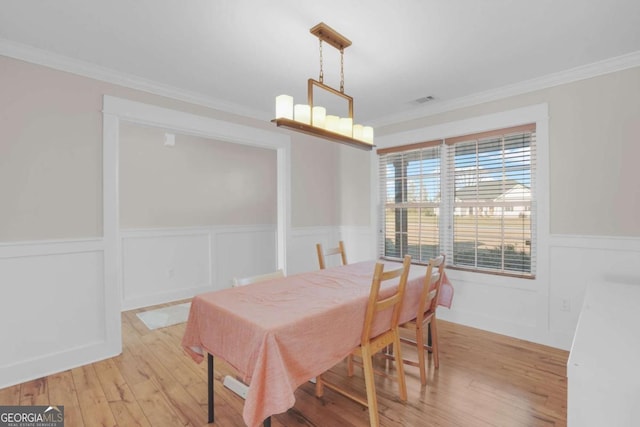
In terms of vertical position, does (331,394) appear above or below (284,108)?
below

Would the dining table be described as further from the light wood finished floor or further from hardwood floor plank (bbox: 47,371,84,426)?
hardwood floor plank (bbox: 47,371,84,426)

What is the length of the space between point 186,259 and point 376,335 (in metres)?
3.53

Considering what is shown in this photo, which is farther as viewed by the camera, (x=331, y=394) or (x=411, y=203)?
(x=411, y=203)

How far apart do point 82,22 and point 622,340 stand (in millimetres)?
3549

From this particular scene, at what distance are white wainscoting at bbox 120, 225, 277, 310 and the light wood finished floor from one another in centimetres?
148

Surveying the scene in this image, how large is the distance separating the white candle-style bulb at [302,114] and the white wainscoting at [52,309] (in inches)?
85.7

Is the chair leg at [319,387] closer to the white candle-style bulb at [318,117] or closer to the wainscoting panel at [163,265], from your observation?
the white candle-style bulb at [318,117]

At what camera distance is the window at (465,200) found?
3.21m

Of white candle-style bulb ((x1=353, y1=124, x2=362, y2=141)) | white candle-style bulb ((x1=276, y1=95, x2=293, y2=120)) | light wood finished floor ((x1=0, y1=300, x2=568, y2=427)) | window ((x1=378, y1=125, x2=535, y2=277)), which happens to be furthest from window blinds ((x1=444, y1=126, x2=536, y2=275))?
white candle-style bulb ((x1=276, y1=95, x2=293, y2=120))

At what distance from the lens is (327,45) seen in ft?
7.91

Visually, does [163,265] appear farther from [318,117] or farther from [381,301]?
[381,301]

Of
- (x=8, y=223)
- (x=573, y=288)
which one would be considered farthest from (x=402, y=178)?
(x=8, y=223)

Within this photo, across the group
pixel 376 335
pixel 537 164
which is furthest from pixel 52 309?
pixel 537 164

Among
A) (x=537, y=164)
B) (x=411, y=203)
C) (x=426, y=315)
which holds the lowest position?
(x=426, y=315)
